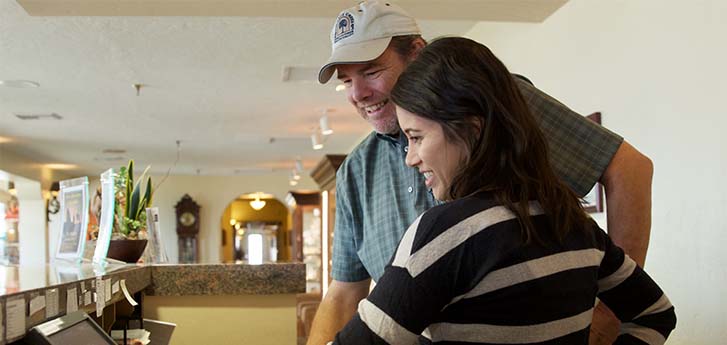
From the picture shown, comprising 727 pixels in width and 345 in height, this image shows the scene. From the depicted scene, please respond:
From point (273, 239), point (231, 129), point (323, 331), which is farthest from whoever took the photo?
point (273, 239)

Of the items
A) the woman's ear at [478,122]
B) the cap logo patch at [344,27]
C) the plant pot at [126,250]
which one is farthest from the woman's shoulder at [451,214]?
the plant pot at [126,250]

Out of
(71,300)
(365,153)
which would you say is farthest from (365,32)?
(71,300)

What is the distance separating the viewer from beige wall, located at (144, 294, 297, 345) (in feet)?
6.71

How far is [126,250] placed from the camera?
7.50ft

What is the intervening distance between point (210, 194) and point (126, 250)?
1219 centimetres

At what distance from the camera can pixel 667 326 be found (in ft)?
3.67

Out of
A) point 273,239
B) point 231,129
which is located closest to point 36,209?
point 231,129

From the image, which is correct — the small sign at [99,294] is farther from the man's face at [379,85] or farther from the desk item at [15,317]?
the man's face at [379,85]

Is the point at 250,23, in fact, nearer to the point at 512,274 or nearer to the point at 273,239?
the point at 512,274

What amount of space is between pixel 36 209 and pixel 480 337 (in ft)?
40.8

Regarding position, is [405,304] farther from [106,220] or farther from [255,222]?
[255,222]

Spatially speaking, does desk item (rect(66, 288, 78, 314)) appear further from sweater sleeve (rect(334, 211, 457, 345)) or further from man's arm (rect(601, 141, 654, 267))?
man's arm (rect(601, 141, 654, 267))

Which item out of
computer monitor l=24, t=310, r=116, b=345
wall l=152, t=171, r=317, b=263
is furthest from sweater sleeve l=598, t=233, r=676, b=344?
wall l=152, t=171, r=317, b=263

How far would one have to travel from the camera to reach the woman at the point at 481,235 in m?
0.84
